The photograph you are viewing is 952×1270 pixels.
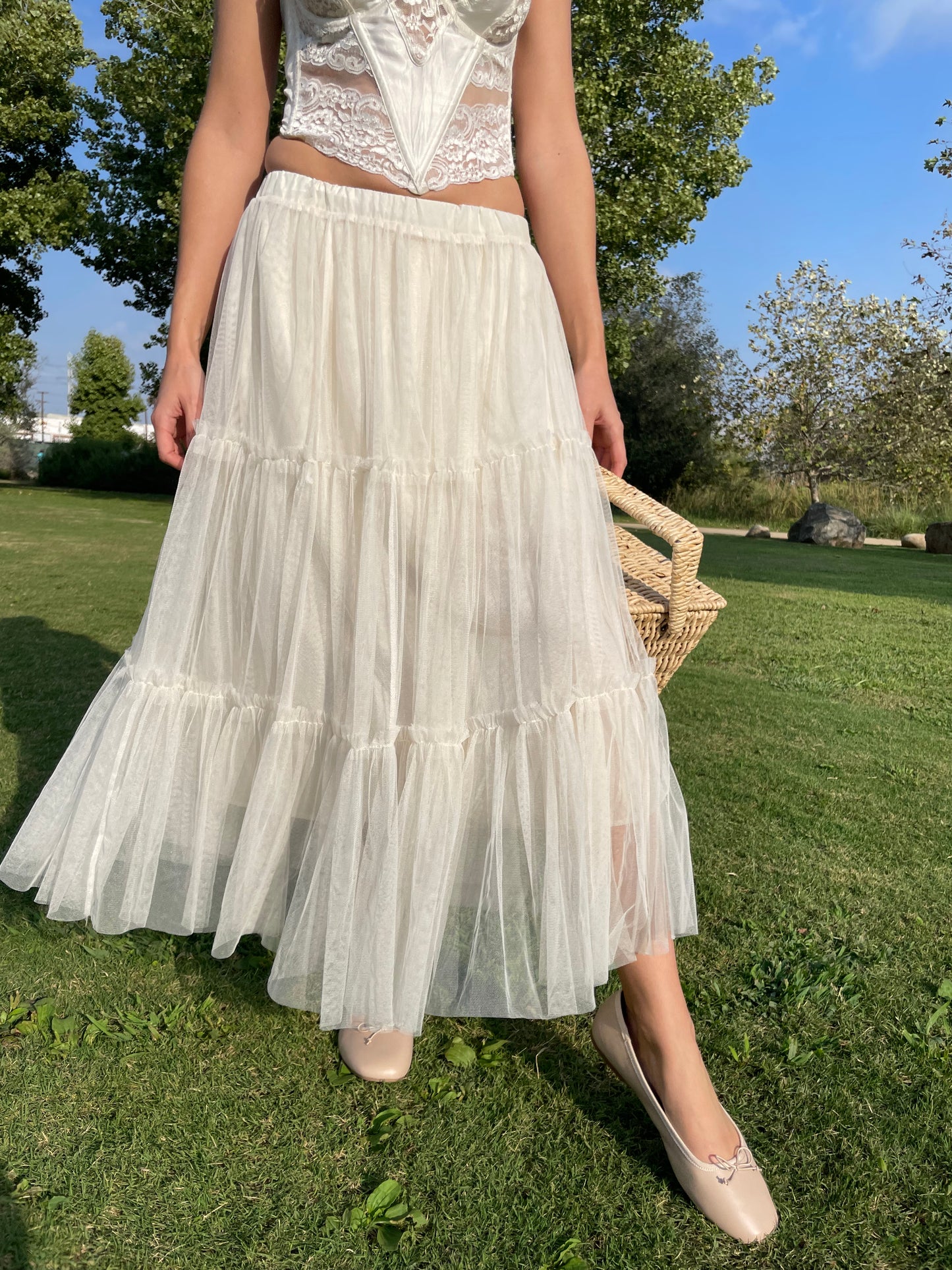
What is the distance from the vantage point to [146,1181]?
4.69 ft

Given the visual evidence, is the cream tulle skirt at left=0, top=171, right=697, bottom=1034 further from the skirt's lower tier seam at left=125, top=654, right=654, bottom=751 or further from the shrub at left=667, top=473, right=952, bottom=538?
the shrub at left=667, top=473, right=952, bottom=538

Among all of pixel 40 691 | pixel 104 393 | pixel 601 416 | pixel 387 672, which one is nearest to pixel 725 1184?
pixel 387 672

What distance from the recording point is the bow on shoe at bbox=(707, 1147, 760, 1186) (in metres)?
1.40

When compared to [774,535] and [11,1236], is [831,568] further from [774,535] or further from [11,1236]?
[11,1236]

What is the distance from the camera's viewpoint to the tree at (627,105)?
14.8 meters

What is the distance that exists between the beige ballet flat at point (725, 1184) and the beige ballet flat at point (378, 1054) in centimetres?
44

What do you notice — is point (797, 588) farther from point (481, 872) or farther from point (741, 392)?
point (741, 392)

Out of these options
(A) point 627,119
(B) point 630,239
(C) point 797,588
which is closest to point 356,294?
(C) point 797,588

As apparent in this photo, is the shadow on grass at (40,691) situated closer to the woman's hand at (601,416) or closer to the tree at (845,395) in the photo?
the woman's hand at (601,416)

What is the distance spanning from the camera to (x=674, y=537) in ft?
7.75

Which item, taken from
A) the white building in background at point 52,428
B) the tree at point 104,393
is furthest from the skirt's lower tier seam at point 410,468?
the white building in background at point 52,428

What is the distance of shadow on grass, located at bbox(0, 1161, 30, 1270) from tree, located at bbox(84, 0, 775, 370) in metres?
15.1

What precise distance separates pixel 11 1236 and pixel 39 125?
22.5 metres

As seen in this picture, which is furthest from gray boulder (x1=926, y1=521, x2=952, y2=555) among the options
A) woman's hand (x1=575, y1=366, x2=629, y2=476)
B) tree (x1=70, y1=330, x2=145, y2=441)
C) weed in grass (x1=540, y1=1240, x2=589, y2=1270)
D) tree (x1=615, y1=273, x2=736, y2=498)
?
tree (x1=70, y1=330, x2=145, y2=441)
